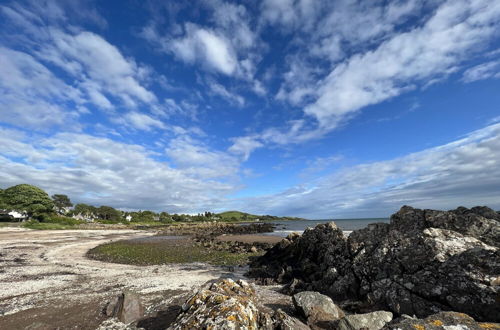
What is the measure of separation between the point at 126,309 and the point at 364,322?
8906 mm

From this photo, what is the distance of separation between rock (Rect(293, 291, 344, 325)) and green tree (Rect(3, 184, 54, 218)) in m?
104

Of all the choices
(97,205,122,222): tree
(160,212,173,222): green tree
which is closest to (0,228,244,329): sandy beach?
(97,205,122,222): tree

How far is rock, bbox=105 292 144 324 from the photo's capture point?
9624 millimetres

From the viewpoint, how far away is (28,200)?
274ft

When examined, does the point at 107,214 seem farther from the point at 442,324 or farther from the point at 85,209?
the point at 442,324

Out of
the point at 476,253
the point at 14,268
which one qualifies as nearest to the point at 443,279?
the point at 476,253

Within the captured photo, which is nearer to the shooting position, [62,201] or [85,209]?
[62,201]

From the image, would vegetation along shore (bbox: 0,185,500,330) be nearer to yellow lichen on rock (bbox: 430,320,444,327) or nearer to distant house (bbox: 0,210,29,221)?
yellow lichen on rock (bbox: 430,320,444,327)

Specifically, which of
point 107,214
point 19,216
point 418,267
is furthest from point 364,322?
point 107,214

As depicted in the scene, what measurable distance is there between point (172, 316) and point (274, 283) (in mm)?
7442

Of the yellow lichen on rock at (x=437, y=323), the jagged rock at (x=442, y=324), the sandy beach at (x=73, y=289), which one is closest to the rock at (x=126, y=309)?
the sandy beach at (x=73, y=289)

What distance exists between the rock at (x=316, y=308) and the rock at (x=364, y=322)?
116 cm

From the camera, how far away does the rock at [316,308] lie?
8.66 m

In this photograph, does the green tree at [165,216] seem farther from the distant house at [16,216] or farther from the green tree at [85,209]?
the distant house at [16,216]
